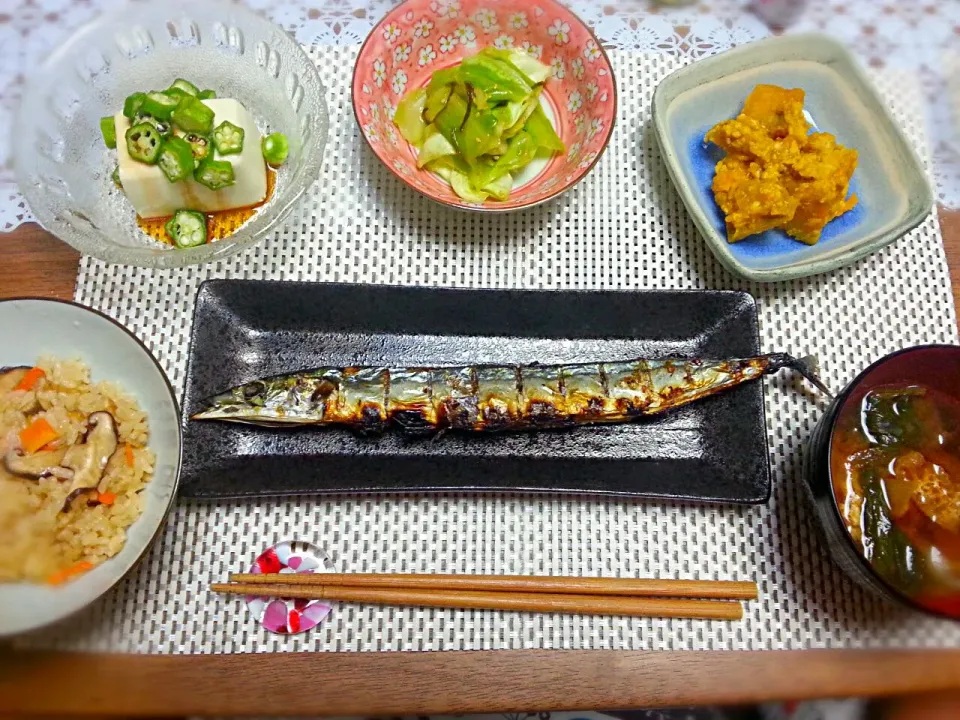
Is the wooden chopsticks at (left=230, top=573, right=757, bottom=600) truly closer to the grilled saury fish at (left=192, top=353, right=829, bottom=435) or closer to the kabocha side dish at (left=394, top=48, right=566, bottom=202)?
the grilled saury fish at (left=192, top=353, right=829, bottom=435)

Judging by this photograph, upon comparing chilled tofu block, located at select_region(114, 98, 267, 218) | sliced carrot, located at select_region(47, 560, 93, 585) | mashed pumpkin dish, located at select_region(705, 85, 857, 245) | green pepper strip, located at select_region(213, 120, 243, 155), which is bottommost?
sliced carrot, located at select_region(47, 560, 93, 585)

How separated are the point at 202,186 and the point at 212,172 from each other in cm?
6

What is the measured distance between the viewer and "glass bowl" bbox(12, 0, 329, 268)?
1633mm

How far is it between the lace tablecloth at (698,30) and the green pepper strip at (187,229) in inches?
27.8

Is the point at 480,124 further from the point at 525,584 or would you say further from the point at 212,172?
the point at 525,584

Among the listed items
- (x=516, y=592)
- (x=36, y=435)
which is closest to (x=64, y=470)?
(x=36, y=435)

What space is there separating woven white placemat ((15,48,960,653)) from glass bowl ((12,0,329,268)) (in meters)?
0.14

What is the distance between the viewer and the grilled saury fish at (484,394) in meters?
1.56

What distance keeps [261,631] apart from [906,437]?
1.53 m

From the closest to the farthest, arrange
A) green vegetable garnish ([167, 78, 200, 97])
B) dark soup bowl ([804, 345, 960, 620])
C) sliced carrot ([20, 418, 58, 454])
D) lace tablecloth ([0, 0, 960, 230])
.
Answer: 1. dark soup bowl ([804, 345, 960, 620])
2. sliced carrot ([20, 418, 58, 454])
3. green vegetable garnish ([167, 78, 200, 97])
4. lace tablecloth ([0, 0, 960, 230])

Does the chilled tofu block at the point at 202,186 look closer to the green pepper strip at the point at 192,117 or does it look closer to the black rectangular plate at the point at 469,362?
the green pepper strip at the point at 192,117

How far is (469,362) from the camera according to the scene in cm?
169

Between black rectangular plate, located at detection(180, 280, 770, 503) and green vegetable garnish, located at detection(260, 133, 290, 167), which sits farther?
green vegetable garnish, located at detection(260, 133, 290, 167)

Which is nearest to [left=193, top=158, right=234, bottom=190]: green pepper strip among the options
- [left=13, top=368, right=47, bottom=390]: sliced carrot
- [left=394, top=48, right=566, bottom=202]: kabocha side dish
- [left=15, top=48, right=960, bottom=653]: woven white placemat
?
[left=15, top=48, right=960, bottom=653]: woven white placemat
